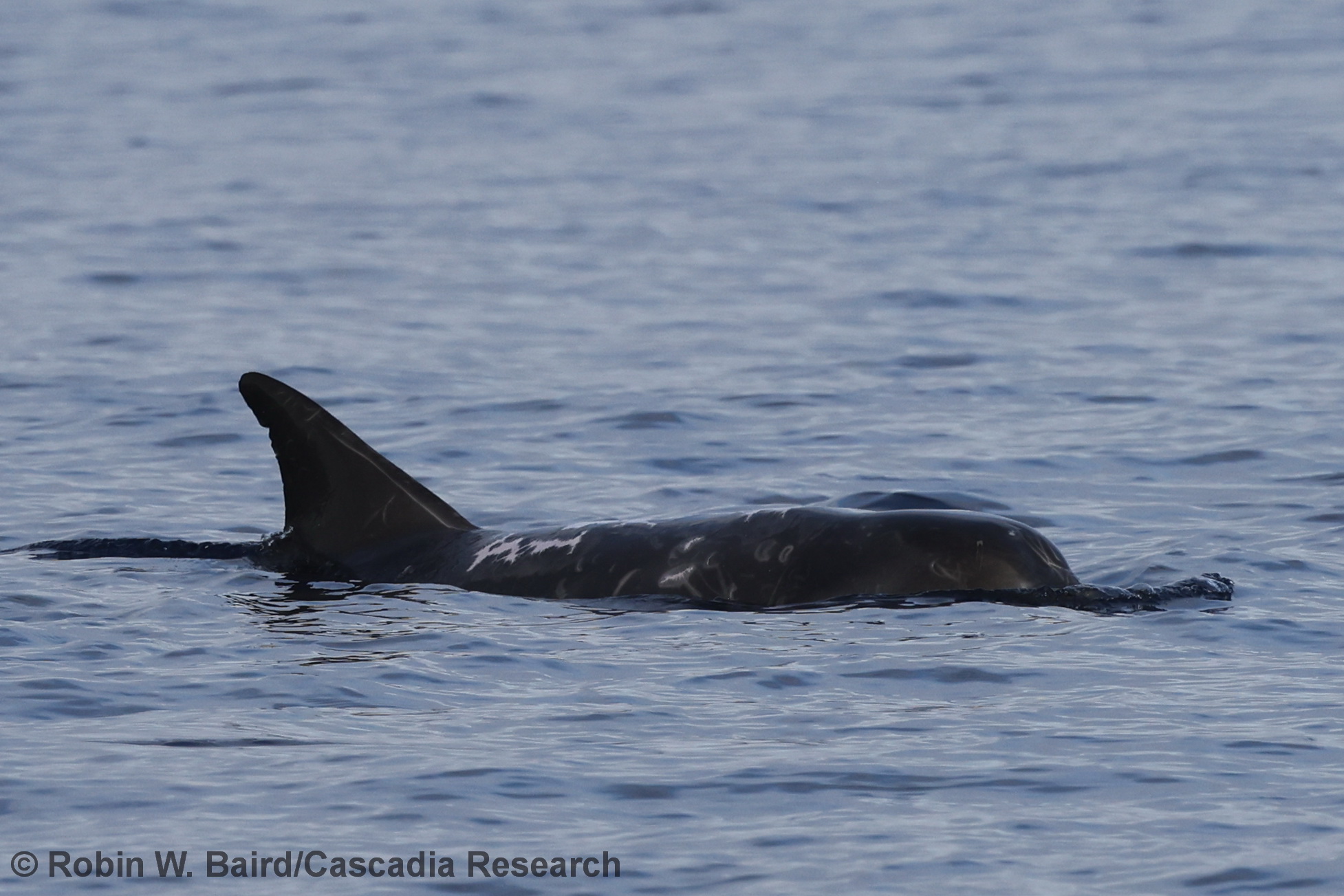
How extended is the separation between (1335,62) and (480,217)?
63.0 feet

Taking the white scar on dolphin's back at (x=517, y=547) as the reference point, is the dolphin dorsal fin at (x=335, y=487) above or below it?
above

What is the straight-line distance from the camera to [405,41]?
49.0 metres

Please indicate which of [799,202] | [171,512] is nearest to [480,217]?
[799,202]

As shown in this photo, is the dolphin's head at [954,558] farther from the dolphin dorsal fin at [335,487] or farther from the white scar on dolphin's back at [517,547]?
the dolphin dorsal fin at [335,487]

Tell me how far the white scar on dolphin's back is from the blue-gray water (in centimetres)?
38

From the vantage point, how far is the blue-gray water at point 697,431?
8758 millimetres

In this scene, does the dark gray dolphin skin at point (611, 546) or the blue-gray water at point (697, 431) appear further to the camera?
the dark gray dolphin skin at point (611, 546)

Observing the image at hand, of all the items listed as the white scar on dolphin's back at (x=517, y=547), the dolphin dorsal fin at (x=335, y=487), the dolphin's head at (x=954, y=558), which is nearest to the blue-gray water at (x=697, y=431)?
the dolphin's head at (x=954, y=558)

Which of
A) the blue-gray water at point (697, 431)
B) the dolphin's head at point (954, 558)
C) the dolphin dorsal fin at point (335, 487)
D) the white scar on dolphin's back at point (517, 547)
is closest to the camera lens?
the blue-gray water at point (697, 431)

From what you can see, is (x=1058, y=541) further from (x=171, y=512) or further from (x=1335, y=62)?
(x=1335, y=62)

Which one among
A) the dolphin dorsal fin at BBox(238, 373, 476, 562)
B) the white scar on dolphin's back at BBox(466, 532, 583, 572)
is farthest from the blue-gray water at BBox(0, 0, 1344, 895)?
the dolphin dorsal fin at BBox(238, 373, 476, 562)

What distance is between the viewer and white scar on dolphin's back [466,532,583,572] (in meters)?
12.6

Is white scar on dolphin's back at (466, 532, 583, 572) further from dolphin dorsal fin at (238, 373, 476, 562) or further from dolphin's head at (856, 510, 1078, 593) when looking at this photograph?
dolphin's head at (856, 510, 1078, 593)

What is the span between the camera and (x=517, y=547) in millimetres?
12719
